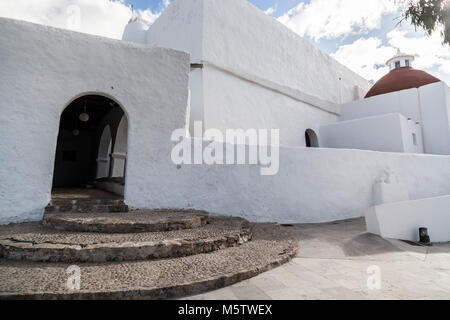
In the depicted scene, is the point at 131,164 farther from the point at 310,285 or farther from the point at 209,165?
the point at 310,285

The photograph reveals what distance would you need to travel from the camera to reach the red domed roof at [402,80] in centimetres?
1419

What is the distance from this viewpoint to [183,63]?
604cm

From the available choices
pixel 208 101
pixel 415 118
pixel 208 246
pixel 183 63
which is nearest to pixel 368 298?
pixel 208 246

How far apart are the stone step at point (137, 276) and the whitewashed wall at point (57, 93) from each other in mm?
2041

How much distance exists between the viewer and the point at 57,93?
4832 mm

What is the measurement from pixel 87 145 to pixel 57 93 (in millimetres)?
6187

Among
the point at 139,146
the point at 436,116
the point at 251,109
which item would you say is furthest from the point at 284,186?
the point at 436,116

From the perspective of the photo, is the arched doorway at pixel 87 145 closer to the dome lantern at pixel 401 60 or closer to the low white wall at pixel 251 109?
the low white wall at pixel 251 109

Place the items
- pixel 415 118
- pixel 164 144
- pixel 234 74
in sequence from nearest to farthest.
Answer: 1. pixel 164 144
2. pixel 234 74
3. pixel 415 118

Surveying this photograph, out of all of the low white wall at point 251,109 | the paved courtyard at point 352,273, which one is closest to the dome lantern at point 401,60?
the low white wall at point 251,109

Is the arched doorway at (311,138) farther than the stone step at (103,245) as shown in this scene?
Yes

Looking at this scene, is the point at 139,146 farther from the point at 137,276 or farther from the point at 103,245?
the point at 137,276

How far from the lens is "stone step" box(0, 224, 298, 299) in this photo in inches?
87.7

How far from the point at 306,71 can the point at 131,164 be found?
11.2m
